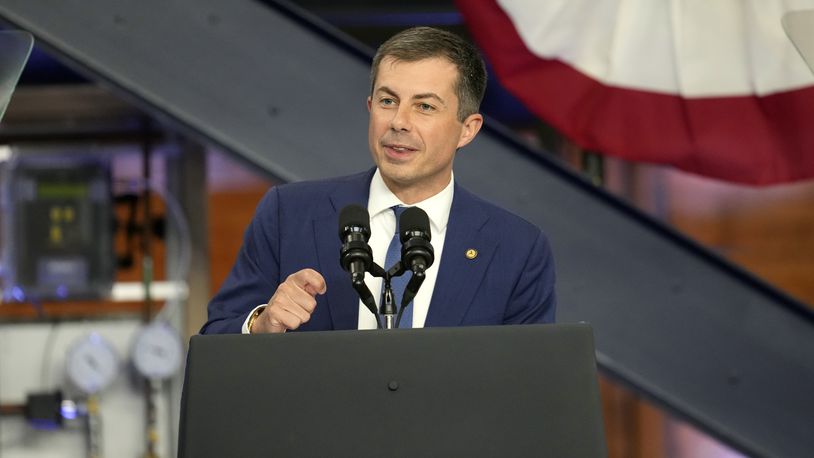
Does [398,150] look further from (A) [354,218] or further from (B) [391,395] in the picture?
(B) [391,395]

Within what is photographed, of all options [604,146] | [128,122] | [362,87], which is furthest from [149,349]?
[604,146]

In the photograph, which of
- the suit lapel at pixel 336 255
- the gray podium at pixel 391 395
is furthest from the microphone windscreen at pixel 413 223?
the suit lapel at pixel 336 255

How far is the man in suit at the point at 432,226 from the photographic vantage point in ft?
6.69

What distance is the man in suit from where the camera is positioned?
2039mm

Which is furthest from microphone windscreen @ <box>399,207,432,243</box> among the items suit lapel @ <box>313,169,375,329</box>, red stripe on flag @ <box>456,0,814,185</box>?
red stripe on flag @ <box>456,0,814,185</box>

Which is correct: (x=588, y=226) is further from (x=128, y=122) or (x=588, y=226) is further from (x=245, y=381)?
(x=128, y=122)

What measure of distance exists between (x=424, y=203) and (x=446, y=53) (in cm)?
25

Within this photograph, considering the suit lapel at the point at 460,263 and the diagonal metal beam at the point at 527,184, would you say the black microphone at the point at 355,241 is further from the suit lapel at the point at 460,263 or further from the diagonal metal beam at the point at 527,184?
the diagonal metal beam at the point at 527,184

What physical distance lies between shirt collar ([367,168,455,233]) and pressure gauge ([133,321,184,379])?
128 inches

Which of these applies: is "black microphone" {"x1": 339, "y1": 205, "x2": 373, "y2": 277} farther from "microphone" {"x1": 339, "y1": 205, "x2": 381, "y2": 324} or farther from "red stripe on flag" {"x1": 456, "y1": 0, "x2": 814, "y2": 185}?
"red stripe on flag" {"x1": 456, "y1": 0, "x2": 814, "y2": 185}

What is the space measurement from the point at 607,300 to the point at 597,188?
29 cm

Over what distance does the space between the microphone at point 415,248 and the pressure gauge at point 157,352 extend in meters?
3.65

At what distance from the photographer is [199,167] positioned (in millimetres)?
5590

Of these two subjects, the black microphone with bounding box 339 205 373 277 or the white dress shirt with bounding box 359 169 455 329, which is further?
the white dress shirt with bounding box 359 169 455 329
